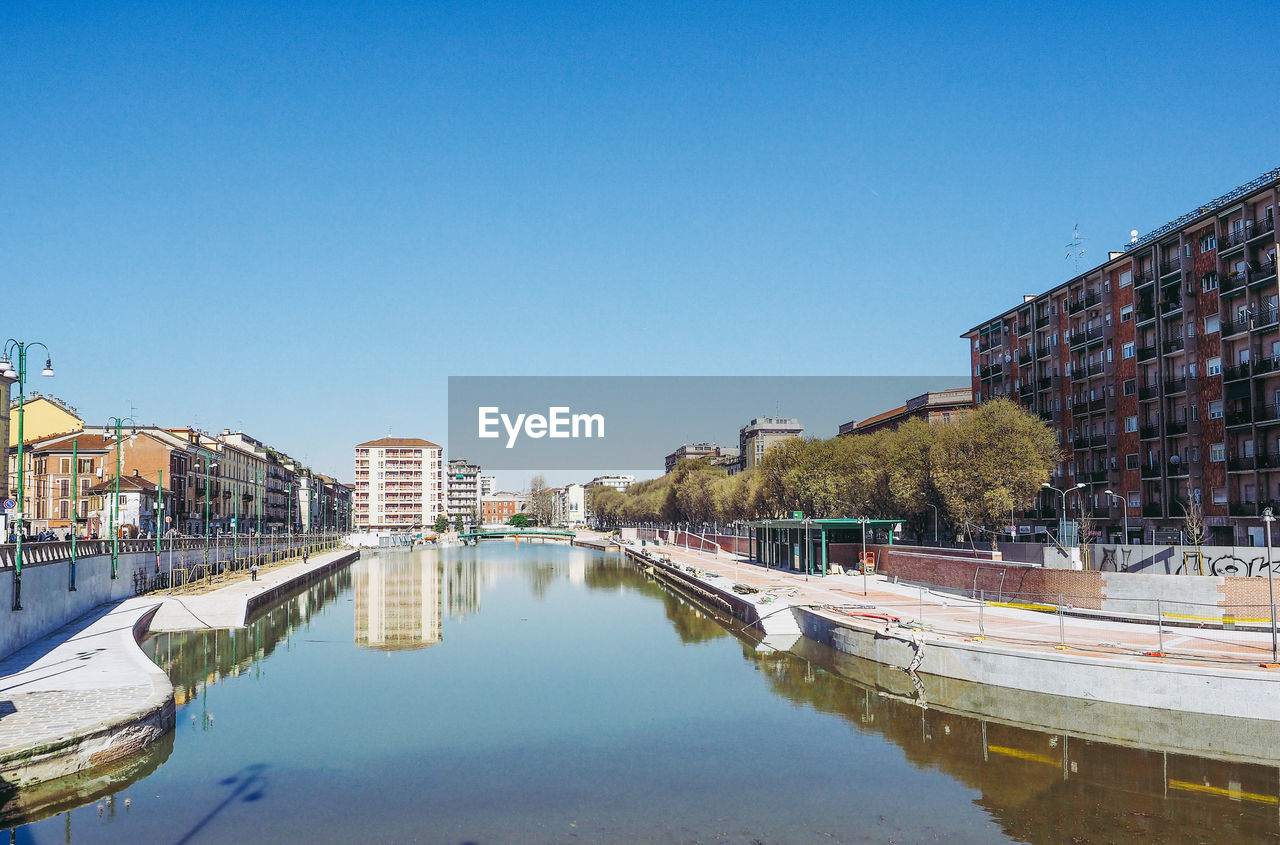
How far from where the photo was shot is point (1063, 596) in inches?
1631

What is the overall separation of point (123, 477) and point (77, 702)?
244ft

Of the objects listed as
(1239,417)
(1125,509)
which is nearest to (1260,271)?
(1239,417)

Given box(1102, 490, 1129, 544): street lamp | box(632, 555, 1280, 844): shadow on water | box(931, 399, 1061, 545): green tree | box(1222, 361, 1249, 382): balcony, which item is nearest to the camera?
box(632, 555, 1280, 844): shadow on water

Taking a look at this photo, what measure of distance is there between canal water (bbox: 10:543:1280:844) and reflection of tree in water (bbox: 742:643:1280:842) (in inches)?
2.9

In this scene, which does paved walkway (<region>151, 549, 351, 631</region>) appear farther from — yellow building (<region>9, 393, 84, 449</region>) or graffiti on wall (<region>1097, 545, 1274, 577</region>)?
graffiti on wall (<region>1097, 545, 1274, 577</region>)

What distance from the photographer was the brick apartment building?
57000mm

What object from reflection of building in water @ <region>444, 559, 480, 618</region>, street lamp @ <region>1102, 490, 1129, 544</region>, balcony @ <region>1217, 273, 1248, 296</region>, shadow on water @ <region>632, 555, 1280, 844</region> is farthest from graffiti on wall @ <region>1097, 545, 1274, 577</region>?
reflection of building in water @ <region>444, 559, 480, 618</region>

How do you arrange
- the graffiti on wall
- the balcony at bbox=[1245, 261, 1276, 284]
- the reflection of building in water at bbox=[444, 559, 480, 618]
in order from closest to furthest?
the graffiti on wall → the balcony at bbox=[1245, 261, 1276, 284] → the reflection of building in water at bbox=[444, 559, 480, 618]

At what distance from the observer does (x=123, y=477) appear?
9112 cm

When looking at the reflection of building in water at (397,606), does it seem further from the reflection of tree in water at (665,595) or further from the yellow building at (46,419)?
the yellow building at (46,419)

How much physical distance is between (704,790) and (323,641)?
1360 inches

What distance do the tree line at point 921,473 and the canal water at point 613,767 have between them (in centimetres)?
2231

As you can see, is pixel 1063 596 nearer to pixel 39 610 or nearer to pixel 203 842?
pixel 203 842

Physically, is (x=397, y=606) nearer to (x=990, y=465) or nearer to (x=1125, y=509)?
(x=990, y=465)
